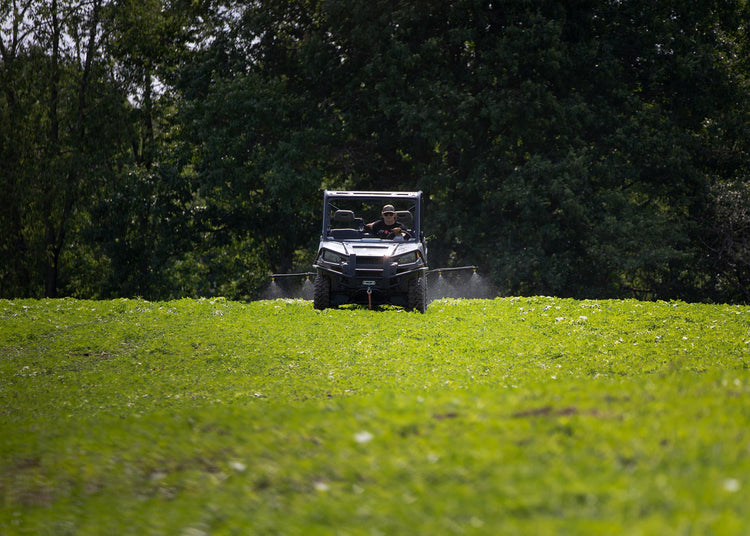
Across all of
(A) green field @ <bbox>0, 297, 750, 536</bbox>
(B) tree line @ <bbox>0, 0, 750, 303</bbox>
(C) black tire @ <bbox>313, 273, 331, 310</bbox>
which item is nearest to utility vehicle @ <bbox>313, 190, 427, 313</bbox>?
(C) black tire @ <bbox>313, 273, 331, 310</bbox>

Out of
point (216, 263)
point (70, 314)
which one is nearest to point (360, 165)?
point (216, 263)

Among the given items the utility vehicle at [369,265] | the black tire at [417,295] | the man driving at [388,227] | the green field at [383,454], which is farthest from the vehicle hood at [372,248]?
the green field at [383,454]

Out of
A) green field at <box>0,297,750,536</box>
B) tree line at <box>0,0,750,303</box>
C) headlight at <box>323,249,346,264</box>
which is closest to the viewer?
green field at <box>0,297,750,536</box>

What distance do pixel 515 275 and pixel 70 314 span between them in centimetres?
1579

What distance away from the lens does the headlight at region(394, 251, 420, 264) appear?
1811cm

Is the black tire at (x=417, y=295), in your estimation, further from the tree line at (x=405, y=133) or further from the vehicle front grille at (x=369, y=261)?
the tree line at (x=405, y=133)

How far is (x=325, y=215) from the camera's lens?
1983 centimetres

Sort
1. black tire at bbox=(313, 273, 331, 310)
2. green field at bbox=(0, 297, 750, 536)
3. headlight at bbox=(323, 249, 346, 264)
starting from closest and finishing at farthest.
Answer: green field at bbox=(0, 297, 750, 536) < headlight at bbox=(323, 249, 346, 264) < black tire at bbox=(313, 273, 331, 310)

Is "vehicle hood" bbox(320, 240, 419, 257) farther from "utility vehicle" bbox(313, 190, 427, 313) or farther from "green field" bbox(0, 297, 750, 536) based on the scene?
"green field" bbox(0, 297, 750, 536)

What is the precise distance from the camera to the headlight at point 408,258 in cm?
1811

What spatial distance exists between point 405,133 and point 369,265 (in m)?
14.0

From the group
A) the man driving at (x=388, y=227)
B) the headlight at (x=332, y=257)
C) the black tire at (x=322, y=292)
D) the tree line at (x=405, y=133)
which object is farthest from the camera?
the tree line at (x=405, y=133)

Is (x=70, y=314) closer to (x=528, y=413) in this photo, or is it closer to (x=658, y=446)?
(x=528, y=413)

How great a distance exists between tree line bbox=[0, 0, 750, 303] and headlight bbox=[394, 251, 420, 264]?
12.3 m
